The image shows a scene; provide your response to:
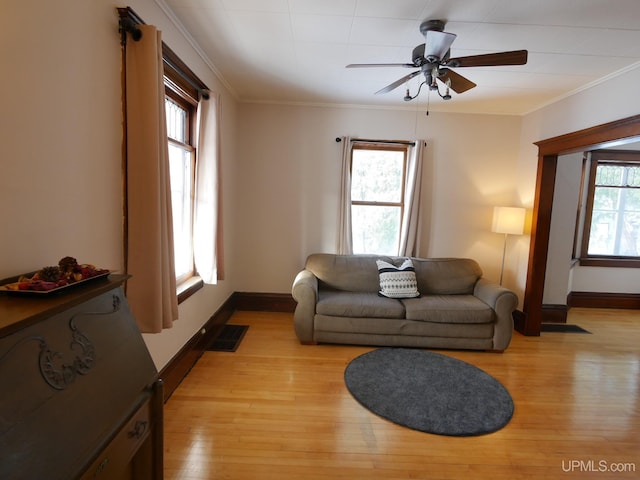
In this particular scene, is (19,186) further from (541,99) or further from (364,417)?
(541,99)

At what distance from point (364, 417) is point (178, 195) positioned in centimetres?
226

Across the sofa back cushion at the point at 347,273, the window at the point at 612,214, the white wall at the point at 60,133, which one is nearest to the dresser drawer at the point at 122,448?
the white wall at the point at 60,133

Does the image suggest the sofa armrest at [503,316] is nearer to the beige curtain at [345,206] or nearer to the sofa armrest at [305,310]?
the beige curtain at [345,206]

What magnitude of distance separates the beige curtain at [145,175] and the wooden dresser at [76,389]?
1.59 feet

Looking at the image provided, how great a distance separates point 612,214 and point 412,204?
3405 millimetres

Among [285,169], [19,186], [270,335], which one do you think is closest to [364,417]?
[270,335]

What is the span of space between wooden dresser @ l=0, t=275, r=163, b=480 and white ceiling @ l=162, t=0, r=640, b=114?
6.40ft

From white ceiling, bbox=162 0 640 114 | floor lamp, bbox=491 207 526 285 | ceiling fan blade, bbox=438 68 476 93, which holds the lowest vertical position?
floor lamp, bbox=491 207 526 285

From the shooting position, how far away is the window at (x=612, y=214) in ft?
15.4

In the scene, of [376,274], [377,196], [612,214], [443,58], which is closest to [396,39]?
[443,58]

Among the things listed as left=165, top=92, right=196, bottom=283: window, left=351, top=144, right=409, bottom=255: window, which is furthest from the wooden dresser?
left=351, top=144, right=409, bottom=255: window

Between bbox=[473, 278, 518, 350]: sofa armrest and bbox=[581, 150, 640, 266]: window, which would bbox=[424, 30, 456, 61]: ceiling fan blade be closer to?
bbox=[473, 278, 518, 350]: sofa armrest

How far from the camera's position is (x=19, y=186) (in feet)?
3.66

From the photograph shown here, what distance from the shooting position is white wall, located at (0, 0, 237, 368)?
108 centimetres
